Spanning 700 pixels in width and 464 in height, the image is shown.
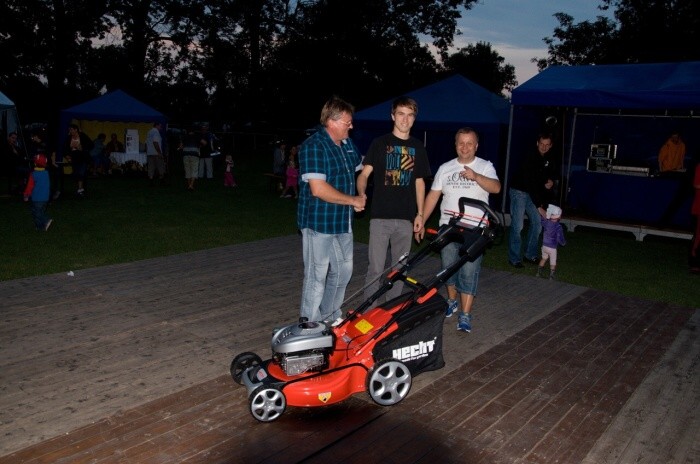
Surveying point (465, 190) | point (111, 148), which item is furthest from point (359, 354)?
point (111, 148)

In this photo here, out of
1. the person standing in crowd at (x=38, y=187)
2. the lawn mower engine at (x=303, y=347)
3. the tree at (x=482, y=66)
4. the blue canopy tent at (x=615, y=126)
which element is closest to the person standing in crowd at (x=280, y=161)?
the blue canopy tent at (x=615, y=126)

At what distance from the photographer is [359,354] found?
3.84m

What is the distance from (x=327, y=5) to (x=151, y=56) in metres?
12.4

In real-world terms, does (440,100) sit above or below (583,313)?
above

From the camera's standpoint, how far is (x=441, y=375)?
14.6 feet

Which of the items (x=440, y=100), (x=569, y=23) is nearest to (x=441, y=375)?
(x=440, y=100)

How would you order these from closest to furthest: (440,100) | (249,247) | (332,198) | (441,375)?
1. (332,198)
2. (441,375)
3. (249,247)
4. (440,100)

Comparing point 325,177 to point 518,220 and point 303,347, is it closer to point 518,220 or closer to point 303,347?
point 303,347

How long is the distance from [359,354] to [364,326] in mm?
215

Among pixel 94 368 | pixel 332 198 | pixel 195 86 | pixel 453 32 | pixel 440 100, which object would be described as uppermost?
pixel 453 32

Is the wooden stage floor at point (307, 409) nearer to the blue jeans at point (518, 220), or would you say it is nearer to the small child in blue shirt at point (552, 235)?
the small child in blue shirt at point (552, 235)

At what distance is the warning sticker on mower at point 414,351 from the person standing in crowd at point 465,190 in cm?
120

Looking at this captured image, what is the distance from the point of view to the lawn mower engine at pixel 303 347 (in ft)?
11.8

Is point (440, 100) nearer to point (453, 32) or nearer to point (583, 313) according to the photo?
point (583, 313)
